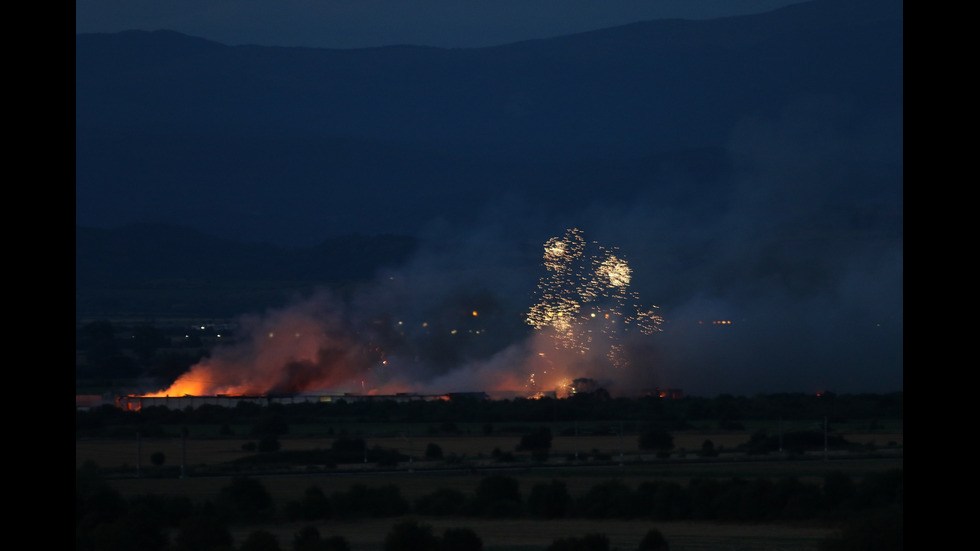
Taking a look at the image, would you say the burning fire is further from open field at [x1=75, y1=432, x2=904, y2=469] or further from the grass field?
open field at [x1=75, y1=432, x2=904, y2=469]

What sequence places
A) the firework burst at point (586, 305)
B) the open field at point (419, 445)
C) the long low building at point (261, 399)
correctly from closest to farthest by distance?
the open field at point (419, 445) → the long low building at point (261, 399) → the firework burst at point (586, 305)

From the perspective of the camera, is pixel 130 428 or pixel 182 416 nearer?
pixel 130 428

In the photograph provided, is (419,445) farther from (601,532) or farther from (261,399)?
(601,532)

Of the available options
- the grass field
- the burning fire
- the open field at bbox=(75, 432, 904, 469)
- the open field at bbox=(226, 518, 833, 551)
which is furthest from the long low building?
the open field at bbox=(226, 518, 833, 551)

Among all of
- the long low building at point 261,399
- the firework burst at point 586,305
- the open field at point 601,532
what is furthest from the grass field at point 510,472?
the firework burst at point 586,305

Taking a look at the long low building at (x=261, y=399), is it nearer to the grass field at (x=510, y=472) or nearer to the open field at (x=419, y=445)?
the grass field at (x=510, y=472)

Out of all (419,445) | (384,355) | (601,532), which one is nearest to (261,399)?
(384,355)
